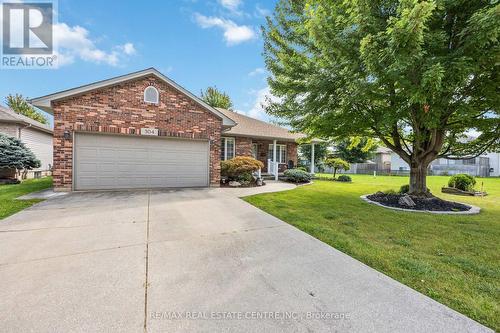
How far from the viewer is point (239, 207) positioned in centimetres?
623

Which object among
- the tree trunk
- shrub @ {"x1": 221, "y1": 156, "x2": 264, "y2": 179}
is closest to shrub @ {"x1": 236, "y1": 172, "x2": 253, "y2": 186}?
shrub @ {"x1": 221, "y1": 156, "x2": 264, "y2": 179}

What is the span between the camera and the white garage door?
8.31 metres

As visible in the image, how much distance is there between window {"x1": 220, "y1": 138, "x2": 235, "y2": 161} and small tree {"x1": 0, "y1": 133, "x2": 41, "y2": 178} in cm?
1024

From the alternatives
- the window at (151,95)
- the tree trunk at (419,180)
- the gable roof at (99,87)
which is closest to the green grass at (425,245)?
the tree trunk at (419,180)

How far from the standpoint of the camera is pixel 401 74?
16.3 ft

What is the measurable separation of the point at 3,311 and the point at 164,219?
116 inches

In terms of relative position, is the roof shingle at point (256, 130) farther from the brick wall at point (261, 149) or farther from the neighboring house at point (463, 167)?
the neighboring house at point (463, 167)

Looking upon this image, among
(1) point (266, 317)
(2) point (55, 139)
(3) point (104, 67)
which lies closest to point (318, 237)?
(1) point (266, 317)

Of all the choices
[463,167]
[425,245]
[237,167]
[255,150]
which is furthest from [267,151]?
[463,167]

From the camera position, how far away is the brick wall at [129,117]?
7.96 m

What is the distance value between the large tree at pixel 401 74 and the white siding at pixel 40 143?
15821mm

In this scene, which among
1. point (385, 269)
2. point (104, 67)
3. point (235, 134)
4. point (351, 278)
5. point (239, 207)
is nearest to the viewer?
point (351, 278)

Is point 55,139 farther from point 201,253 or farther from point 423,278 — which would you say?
point 423,278

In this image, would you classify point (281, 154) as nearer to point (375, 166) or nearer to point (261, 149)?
point (261, 149)
